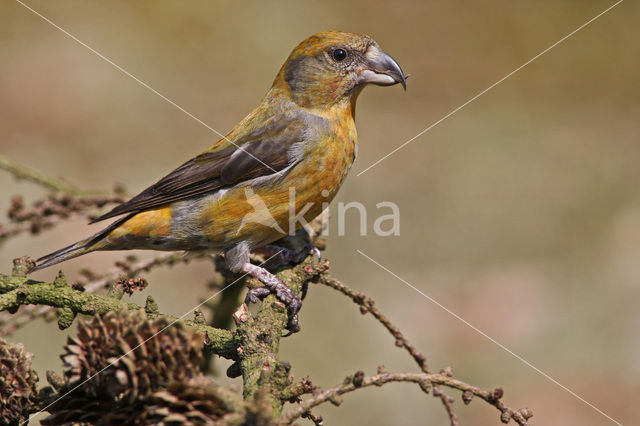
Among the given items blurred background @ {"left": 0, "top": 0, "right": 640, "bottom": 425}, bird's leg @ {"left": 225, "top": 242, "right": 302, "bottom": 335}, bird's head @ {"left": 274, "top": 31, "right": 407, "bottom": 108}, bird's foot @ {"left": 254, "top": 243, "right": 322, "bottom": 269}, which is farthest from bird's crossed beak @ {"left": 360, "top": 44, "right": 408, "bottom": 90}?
blurred background @ {"left": 0, "top": 0, "right": 640, "bottom": 425}

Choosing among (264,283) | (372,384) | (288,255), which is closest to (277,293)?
(264,283)

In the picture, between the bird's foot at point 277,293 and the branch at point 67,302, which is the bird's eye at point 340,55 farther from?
the branch at point 67,302

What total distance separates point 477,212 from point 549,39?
3001mm

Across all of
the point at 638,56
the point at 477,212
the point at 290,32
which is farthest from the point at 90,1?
the point at 638,56

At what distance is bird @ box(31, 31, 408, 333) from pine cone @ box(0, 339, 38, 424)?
1.24 m

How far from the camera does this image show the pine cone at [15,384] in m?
1.45

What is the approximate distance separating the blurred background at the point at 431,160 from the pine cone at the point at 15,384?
114 inches

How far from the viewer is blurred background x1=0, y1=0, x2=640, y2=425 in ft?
15.5

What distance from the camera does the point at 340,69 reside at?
3.18 meters

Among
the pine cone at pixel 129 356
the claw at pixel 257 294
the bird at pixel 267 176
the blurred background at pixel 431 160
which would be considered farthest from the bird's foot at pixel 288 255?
the blurred background at pixel 431 160

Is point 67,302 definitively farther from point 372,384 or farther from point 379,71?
point 379,71

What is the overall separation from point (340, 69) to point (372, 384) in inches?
81.5

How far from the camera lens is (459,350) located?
490 cm

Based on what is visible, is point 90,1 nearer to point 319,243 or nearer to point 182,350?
point 319,243
